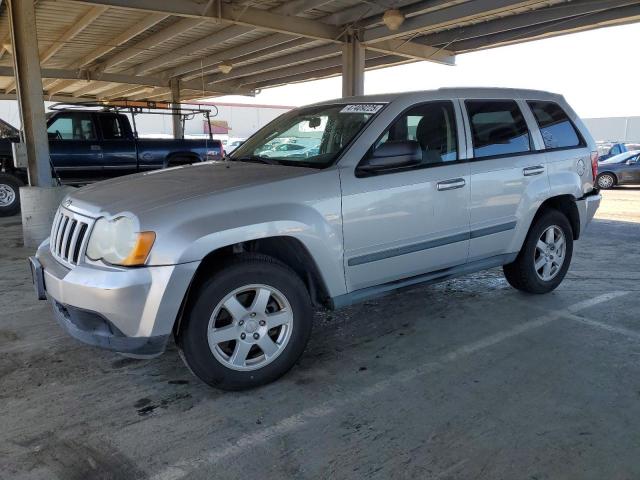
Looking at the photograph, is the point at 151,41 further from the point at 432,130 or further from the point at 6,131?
the point at 432,130

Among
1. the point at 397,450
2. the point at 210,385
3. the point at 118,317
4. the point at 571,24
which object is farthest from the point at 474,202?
the point at 571,24

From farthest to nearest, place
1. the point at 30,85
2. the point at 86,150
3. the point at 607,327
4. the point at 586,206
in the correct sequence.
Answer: the point at 86,150
the point at 30,85
the point at 586,206
the point at 607,327

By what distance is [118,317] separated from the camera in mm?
2838

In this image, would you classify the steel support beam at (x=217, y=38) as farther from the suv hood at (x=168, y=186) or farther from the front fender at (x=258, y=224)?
the front fender at (x=258, y=224)

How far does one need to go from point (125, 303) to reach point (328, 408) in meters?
1.31

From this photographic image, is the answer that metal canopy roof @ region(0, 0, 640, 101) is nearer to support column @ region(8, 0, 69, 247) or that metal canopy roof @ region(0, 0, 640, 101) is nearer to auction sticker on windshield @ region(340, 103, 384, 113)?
support column @ region(8, 0, 69, 247)

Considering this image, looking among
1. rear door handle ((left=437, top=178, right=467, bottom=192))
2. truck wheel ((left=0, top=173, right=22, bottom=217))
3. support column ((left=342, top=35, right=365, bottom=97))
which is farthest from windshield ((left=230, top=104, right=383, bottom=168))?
support column ((left=342, top=35, right=365, bottom=97))

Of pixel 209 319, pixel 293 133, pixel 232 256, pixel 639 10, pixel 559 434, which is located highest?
pixel 639 10

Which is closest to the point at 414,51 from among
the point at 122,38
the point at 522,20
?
the point at 522,20

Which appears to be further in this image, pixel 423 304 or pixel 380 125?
pixel 423 304

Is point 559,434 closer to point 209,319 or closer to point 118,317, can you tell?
point 209,319

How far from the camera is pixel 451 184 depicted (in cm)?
398

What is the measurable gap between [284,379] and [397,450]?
1011mm

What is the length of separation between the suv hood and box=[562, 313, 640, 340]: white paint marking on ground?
8.94 feet
